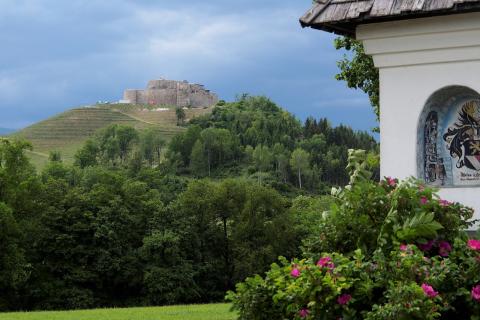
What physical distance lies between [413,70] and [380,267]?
2836 millimetres

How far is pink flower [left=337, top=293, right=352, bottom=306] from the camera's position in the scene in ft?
20.8

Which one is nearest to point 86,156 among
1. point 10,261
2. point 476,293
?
point 10,261

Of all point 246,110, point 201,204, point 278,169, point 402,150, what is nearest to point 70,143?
point 246,110

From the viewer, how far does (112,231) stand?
57312 mm

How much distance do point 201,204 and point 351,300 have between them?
5920 centimetres

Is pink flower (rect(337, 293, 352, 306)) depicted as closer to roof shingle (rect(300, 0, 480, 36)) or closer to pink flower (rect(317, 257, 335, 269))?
pink flower (rect(317, 257, 335, 269))

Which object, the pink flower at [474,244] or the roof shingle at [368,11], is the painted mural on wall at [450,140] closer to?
the roof shingle at [368,11]

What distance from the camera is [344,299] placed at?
6.35m

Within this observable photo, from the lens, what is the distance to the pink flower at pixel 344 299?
6.34 meters

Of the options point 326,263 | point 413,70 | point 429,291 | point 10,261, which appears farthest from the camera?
point 10,261

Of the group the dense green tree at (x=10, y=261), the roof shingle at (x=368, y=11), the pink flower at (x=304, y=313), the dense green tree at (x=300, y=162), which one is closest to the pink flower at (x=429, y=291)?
the pink flower at (x=304, y=313)

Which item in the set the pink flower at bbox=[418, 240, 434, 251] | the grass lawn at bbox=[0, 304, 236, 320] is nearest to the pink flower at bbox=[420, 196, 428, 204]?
the pink flower at bbox=[418, 240, 434, 251]

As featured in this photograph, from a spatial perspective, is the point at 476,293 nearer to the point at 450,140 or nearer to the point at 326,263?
the point at 326,263

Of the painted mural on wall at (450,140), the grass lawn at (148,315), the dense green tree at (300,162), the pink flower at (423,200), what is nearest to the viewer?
the pink flower at (423,200)
